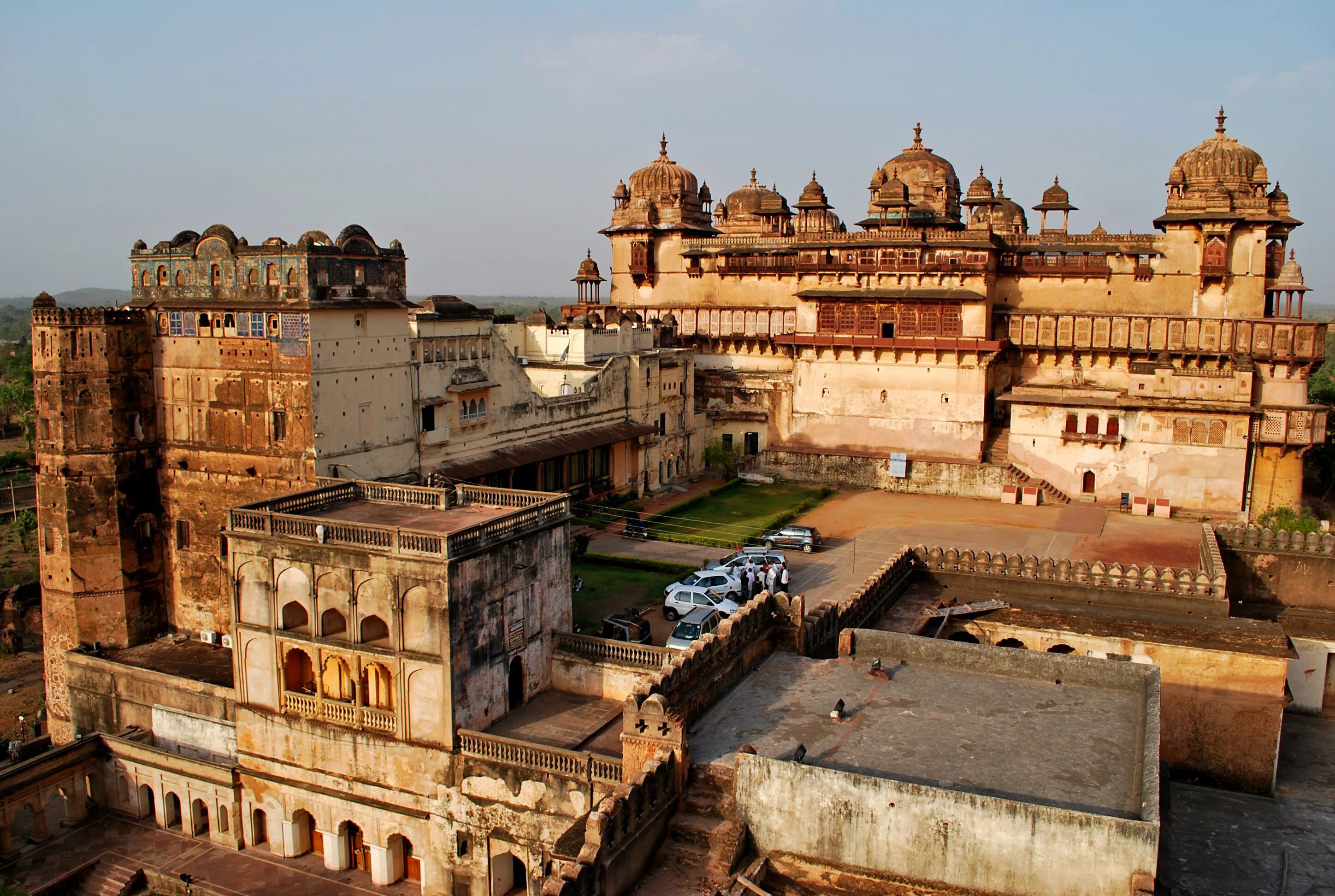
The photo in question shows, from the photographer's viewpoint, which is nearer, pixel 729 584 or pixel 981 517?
pixel 729 584

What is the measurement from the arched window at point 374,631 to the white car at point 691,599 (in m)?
9.28

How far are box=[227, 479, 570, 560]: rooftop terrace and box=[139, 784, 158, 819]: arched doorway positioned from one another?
772 cm

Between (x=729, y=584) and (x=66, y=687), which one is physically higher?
(x=729, y=584)

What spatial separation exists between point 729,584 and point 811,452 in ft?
65.5

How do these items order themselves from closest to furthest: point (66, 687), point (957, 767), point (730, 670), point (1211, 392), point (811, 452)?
point (957, 767), point (730, 670), point (66, 687), point (1211, 392), point (811, 452)

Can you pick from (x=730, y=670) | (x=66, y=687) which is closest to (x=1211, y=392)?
(x=730, y=670)

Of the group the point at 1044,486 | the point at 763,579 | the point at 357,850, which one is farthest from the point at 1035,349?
the point at 357,850

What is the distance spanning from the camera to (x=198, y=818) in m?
25.8

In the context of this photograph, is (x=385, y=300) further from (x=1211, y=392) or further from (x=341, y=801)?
(x=1211, y=392)

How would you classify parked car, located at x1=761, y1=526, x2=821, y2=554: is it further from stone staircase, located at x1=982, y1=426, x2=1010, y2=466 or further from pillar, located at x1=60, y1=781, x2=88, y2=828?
pillar, located at x1=60, y1=781, x2=88, y2=828

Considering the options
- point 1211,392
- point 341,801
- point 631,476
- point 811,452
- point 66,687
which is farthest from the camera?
point 811,452

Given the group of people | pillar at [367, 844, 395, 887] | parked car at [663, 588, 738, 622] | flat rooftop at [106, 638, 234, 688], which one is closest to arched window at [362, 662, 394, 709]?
pillar at [367, 844, 395, 887]

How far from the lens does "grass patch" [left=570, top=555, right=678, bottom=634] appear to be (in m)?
30.2

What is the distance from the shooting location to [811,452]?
49844 millimetres
